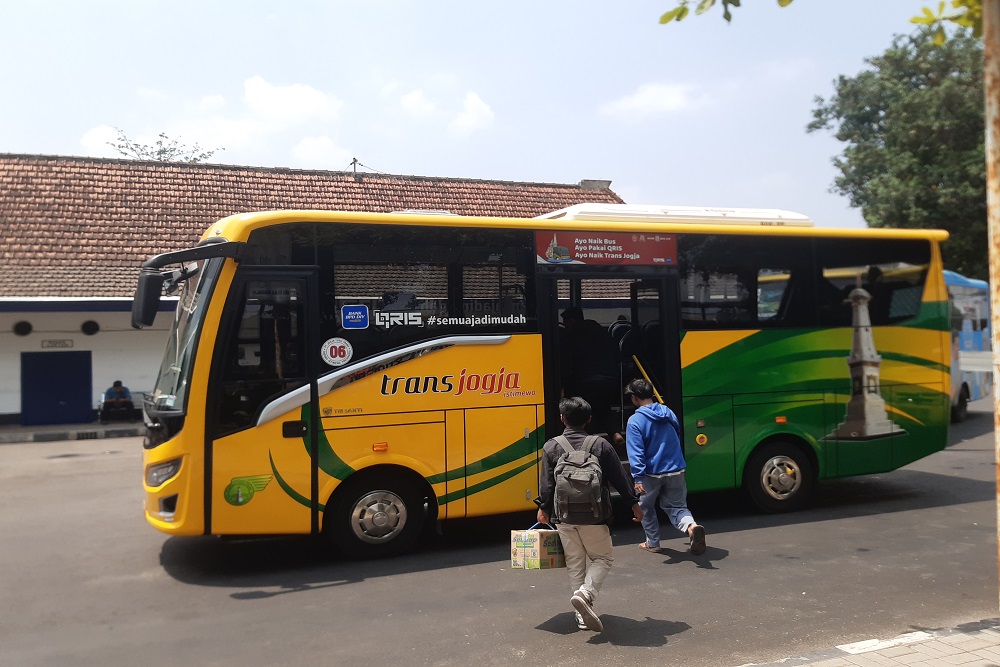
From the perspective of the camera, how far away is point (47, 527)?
9.23 meters

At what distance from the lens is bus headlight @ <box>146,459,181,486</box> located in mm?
6855

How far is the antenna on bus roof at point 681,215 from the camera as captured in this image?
856 centimetres

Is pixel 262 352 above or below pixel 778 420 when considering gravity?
above

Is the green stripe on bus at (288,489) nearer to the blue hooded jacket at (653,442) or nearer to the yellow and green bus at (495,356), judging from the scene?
the yellow and green bus at (495,356)

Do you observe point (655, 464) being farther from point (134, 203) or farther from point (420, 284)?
point (134, 203)

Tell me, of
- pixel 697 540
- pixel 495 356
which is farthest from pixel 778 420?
pixel 495 356

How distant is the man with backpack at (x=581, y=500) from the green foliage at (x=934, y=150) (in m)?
22.8

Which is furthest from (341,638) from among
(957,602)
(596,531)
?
(957,602)

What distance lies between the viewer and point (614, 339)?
848 centimetres

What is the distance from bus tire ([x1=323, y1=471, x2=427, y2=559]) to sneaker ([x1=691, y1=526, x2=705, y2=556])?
7.76ft

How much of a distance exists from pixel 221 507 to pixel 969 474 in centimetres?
1008

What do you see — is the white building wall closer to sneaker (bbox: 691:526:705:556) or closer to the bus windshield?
the bus windshield

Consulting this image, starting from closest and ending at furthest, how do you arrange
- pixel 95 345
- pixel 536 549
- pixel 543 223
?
pixel 536 549
pixel 543 223
pixel 95 345

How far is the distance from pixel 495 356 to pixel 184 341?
105 inches
